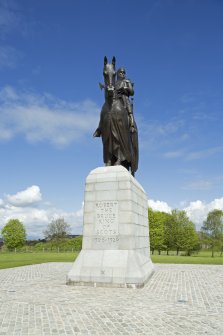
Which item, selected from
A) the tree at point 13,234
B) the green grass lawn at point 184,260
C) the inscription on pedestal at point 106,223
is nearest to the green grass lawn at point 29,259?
the green grass lawn at point 184,260

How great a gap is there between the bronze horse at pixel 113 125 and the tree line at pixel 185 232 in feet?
138

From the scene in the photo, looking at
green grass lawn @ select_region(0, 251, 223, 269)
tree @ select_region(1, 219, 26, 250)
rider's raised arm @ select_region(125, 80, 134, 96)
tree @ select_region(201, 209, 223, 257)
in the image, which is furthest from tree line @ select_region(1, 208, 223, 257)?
rider's raised arm @ select_region(125, 80, 134, 96)

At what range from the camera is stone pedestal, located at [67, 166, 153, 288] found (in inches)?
454

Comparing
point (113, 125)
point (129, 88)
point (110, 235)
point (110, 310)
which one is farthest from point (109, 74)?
point (110, 310)

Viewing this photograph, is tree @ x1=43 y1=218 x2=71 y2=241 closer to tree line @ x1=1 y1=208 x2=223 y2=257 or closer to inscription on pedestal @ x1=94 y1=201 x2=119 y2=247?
tree line @ x1=1 y1=208 x2=223 y2=257

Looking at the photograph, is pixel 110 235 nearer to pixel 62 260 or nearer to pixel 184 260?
pixel 62 260

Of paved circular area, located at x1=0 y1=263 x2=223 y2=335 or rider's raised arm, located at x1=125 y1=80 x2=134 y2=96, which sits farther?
rider's raised arm, located at x1=125 y1=80 x2=134 y2=96

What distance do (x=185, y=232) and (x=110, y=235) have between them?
48.9 m

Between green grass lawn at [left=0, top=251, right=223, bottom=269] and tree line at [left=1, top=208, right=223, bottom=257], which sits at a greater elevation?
tree line at [left=1, top=208, right=223, bottom=257]

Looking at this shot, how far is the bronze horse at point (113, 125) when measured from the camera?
1423 cm

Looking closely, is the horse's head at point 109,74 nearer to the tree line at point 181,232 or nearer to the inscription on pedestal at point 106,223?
the inscription on pedestal at point 106,223

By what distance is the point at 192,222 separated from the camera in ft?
200

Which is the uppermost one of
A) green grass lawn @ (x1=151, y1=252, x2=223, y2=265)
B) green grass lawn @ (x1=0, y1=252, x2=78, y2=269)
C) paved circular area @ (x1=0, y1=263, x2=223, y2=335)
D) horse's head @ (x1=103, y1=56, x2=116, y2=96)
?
horse's head @ (x1=103, y1=56, x2=116, y2=96)

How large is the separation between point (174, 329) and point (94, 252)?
6.48m
